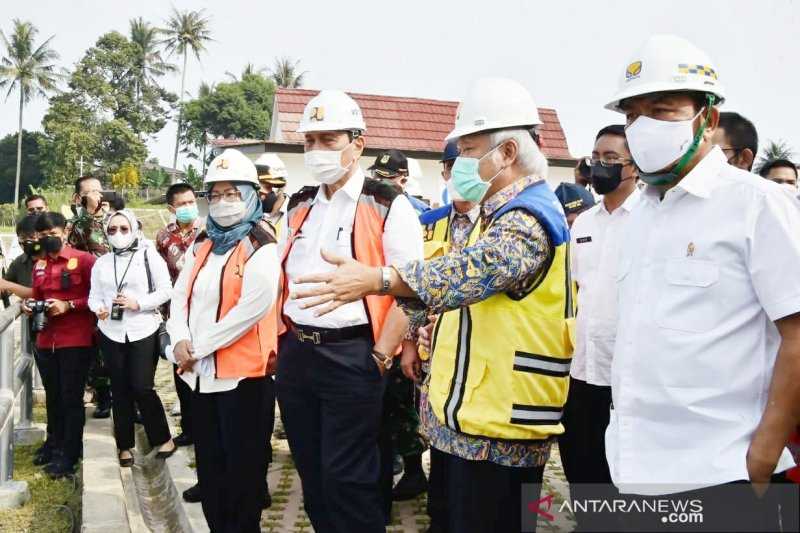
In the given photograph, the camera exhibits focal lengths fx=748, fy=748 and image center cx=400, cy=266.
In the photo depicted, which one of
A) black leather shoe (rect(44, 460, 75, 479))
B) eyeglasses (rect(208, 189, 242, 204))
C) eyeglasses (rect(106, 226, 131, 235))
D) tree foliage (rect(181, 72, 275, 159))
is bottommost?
black leather shoe (rect(44, 460, 75, 479))

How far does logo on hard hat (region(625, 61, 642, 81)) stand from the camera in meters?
2.25

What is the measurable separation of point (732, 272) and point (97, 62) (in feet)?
228

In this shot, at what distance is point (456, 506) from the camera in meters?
2.69

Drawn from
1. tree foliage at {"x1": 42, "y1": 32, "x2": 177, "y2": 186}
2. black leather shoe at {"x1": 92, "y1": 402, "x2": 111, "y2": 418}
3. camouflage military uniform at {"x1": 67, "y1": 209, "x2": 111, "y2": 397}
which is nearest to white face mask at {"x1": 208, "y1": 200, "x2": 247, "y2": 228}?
camouflage military uniform at {"x1": 67, "y1": 209, "x2": 111, "y2": 397}

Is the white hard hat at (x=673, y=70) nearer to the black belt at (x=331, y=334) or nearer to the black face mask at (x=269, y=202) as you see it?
the black belt at (x=331, y=334)

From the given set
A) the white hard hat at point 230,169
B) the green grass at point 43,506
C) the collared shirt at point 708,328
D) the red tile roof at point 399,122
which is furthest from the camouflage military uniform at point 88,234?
the red tile roof at point 399,122

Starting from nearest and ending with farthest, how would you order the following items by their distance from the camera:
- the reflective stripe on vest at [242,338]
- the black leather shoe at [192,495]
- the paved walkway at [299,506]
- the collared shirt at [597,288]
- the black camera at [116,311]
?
the collared shirt at [597,288], the reflective stripe on vest at [242,338], the paved walkway at [299,506], the black leather shoe at [192,495], the black camera at [116,311]

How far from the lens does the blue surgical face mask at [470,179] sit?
2.73 metres

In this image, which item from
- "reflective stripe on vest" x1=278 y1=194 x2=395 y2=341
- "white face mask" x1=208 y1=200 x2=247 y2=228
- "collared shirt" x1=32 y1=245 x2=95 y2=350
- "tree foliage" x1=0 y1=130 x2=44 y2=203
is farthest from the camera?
"tree foliage" x1=0 y1=130 x2=44 y2=203

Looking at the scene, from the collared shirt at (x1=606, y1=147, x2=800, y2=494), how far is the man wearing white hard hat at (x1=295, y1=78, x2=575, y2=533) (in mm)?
438

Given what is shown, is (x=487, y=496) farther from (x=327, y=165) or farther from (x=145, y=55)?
(x=145, y=55)

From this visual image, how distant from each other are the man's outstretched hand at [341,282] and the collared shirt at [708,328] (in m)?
0.82

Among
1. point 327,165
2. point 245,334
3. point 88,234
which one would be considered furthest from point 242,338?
point 88,234

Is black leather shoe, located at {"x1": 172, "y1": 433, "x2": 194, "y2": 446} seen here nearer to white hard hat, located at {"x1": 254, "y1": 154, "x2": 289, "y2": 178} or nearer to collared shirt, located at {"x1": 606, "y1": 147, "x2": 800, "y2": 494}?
white hard hat, located at {"x1": 254, "y1": 154, "x2": 289, "y2": 178}
